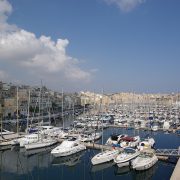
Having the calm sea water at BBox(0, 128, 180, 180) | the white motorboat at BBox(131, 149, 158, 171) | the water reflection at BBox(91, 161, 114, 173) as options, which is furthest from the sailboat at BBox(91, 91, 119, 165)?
the white motorboat at BBox(131, 149, 158, 171)

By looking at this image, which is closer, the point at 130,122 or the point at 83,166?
the point at 83,166

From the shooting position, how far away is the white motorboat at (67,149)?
A: 35406 millimetres

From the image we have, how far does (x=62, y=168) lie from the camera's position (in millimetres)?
31719

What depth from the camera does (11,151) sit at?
3803cm

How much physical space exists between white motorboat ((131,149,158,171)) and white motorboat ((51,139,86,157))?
8946mm

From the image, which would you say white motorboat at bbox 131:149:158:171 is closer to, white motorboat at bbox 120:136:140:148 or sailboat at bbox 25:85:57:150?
white motorboat at bbox 120:136:140:148

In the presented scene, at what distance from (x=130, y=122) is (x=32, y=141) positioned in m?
31.1

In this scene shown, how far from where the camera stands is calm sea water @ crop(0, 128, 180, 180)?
94.1ft

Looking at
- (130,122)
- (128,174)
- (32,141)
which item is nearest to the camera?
(128,174)

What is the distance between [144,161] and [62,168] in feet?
28.2

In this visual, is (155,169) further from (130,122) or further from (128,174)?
(130,122)

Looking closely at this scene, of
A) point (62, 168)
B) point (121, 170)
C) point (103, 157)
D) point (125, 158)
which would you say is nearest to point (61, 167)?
point (62, 168)

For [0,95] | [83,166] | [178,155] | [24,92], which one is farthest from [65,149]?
[24,92]

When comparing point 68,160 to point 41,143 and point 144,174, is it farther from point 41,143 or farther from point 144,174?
point 144,174
